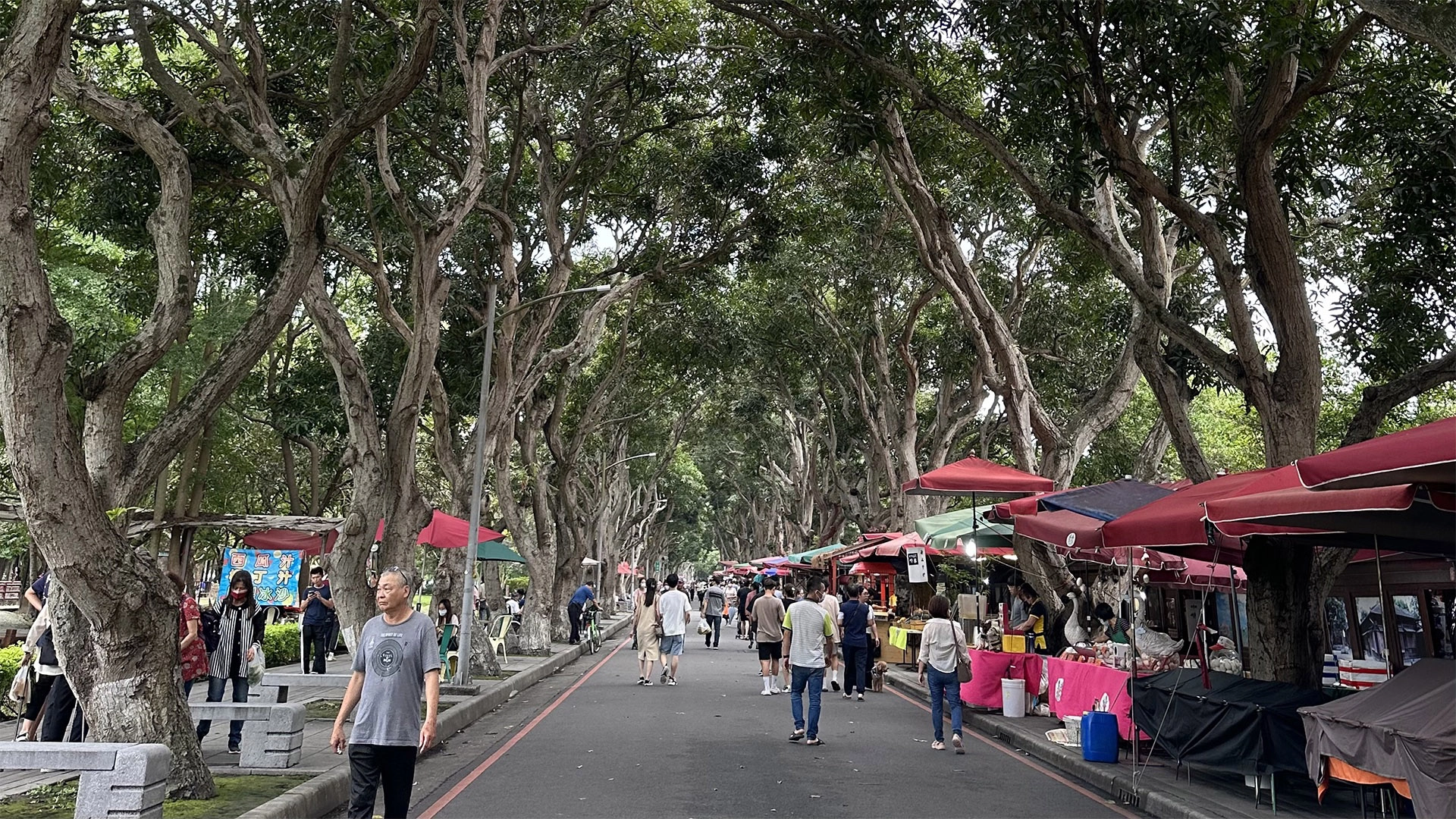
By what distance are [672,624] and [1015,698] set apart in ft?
23.1

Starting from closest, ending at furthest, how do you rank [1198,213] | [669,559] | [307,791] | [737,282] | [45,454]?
[45,454] < [307,791] < [1198,213] < [737,282] < [669,559]

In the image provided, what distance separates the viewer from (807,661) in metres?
10.9

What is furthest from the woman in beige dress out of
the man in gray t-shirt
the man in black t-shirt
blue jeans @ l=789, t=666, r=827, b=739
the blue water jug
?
the man in black t-shirt

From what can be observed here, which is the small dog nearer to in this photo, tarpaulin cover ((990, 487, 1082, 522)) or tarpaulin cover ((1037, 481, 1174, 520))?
tarpaulin cover ((990, 487, 1082, 522))

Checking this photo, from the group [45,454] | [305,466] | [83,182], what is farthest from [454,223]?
[305,466]

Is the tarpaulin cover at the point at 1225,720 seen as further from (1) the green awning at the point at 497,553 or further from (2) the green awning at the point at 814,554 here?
(2) the green awning at the point at 814,554

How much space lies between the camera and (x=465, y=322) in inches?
790

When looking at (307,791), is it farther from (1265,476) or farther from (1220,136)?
(1220,136)

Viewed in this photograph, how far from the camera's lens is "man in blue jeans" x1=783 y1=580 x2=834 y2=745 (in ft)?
35.9

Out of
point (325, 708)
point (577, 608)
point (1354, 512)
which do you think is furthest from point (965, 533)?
point (577, 608)

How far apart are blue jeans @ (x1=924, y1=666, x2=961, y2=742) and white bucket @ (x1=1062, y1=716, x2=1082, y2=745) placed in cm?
114

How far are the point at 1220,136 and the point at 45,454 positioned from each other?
13697 millimetres

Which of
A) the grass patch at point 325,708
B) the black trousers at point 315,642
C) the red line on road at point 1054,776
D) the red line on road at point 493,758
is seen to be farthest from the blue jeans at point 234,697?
the black trousers at point 315,642

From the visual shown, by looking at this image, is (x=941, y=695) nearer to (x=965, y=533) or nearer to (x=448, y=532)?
(x=965, y=533)
